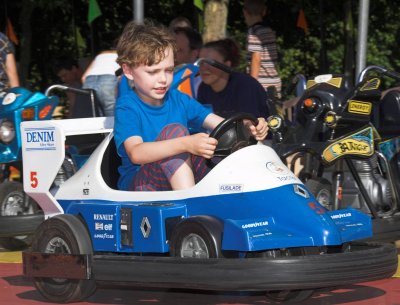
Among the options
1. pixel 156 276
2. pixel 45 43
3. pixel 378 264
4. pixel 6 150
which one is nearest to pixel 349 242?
pixel 378 264

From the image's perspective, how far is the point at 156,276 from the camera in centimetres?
568

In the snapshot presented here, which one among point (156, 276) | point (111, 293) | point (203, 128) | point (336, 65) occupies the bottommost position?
point (336, 65)

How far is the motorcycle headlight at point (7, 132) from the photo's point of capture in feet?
29.4

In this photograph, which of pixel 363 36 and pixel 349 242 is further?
pixel 363 36

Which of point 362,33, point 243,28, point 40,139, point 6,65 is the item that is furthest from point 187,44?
point 243,28

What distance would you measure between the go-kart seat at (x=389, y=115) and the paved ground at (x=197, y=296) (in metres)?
1.42

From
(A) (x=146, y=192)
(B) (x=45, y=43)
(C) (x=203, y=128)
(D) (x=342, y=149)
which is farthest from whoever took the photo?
(B) (x=45, y=43)

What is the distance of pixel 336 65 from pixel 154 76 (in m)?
25.4

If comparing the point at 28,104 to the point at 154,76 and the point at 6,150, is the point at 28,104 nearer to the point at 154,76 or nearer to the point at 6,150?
the point at 6,150

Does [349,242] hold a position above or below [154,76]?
below

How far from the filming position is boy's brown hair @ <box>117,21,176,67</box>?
6211 mm

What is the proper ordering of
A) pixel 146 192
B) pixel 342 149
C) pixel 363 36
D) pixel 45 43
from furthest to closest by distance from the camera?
pixel 45 43 → pixel 363 36 → pixel 342 149 → pixel 146 192

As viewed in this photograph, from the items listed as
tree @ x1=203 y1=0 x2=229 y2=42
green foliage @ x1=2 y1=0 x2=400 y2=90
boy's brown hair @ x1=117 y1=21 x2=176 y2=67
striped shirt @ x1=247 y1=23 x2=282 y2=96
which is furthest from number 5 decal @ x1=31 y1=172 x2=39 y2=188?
green foliage @ x1=2 y1=0 x2=400 y2=90

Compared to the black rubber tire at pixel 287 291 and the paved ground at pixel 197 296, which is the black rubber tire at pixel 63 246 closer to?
the paved ground at pixel 197 296
